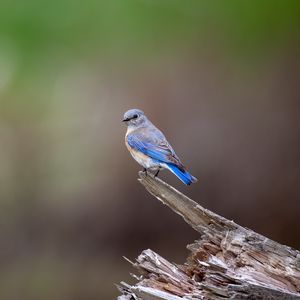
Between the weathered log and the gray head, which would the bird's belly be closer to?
the gray head

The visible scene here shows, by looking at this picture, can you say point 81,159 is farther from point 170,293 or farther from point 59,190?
point 170,293

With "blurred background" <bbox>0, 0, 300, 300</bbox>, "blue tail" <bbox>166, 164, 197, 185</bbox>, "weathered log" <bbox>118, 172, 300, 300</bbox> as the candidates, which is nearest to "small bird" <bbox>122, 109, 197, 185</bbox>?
"blue tail" <bbox>166, 164, 197, 185</bbox>

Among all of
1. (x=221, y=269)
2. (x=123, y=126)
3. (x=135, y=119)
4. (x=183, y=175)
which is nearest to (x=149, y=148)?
(x=183, y=175)

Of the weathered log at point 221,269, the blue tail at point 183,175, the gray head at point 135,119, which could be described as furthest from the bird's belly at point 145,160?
the weathered log at point 221,269

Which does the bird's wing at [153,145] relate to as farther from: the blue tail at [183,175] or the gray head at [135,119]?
the gray head at [135,119]

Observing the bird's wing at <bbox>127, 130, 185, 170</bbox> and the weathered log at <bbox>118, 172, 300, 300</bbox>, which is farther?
the bird's wing at <bbox>127, 130, 185, 170</bbox>

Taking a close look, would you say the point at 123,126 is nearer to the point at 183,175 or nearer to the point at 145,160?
the point at 145,160
